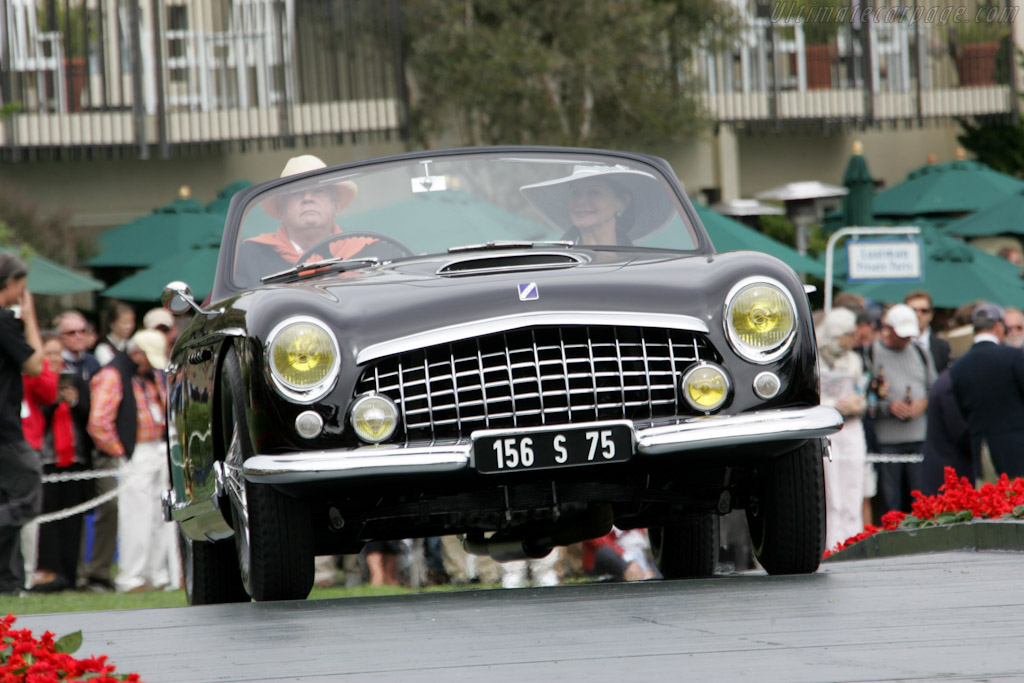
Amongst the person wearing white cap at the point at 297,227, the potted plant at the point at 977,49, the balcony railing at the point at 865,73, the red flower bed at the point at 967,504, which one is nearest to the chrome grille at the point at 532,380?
the person wearing white cap at the point at 297,227

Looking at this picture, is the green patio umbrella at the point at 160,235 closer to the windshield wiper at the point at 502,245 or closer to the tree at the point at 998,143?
the windshield wiper at the point at 502,245

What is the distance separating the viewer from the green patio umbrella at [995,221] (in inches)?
886

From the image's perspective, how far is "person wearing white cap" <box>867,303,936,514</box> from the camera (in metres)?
13.4

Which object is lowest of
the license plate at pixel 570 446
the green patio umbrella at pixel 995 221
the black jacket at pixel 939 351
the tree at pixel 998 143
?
the black jacket at pixel 939 351

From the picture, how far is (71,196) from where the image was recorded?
25047 millimetres

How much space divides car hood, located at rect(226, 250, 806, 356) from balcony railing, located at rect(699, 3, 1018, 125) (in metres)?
22.1

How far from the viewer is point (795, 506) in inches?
236

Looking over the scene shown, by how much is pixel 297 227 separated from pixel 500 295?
162 centimetres

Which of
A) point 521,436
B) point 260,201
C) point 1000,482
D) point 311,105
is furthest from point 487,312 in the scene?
point 311,105

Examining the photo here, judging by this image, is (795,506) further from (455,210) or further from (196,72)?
(196,72)

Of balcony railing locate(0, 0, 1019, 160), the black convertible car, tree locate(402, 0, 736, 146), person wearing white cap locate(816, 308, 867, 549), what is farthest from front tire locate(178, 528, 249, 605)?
tree locate(402, 0, 736, 146)

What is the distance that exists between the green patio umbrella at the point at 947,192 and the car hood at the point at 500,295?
1929cm

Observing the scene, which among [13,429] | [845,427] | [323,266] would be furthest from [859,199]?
[323,266]

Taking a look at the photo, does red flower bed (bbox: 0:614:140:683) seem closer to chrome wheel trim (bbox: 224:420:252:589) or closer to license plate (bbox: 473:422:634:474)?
chrome wheel trim (bbox: 224:420:252:589)
